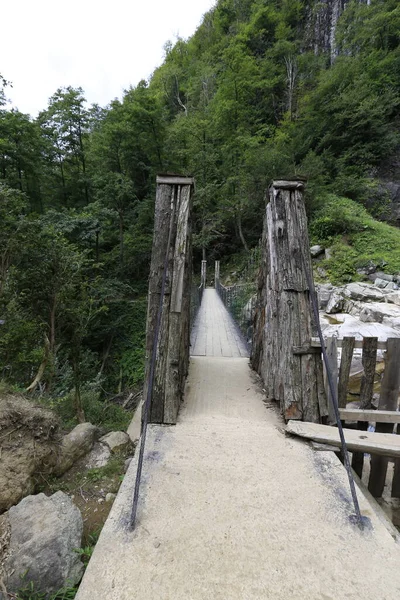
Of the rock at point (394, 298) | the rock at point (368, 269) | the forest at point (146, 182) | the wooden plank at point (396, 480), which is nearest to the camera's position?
the wooden plank at point (396, 480)

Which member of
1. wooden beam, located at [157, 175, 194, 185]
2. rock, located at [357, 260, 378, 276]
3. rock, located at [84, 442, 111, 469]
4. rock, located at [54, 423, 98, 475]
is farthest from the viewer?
rock, located at [357, 260, 378, 276]

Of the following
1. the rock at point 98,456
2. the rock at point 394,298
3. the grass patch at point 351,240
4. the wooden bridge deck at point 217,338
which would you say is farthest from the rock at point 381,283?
the rock at point 98,456

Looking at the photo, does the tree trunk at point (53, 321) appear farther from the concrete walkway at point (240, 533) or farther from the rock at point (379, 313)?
the rock at point (379, 313)

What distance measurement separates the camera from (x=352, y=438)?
1.72 m

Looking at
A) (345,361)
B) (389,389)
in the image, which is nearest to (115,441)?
(345,361)

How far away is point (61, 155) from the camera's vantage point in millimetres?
13430

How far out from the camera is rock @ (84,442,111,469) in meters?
1.88

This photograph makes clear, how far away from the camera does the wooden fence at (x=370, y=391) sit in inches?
81.2

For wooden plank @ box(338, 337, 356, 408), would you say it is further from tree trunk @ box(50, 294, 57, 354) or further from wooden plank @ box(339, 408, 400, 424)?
tree trunk @ box(50, 294, 57, 354)

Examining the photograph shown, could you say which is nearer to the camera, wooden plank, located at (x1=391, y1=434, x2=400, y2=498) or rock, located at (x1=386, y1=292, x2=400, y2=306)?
wooden plank, located at (x1=391, y1=434, x2=400, y2=498)

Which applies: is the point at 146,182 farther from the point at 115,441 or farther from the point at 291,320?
the point at 115,441

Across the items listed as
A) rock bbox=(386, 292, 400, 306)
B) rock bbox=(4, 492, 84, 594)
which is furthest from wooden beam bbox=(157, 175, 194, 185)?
rock bbox=(386, 292, 400, 306)

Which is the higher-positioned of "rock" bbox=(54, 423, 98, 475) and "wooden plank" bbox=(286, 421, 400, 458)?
"wooden plank" bbox=(286, 421, 400, 458)

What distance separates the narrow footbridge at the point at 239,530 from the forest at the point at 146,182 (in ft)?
9.76
